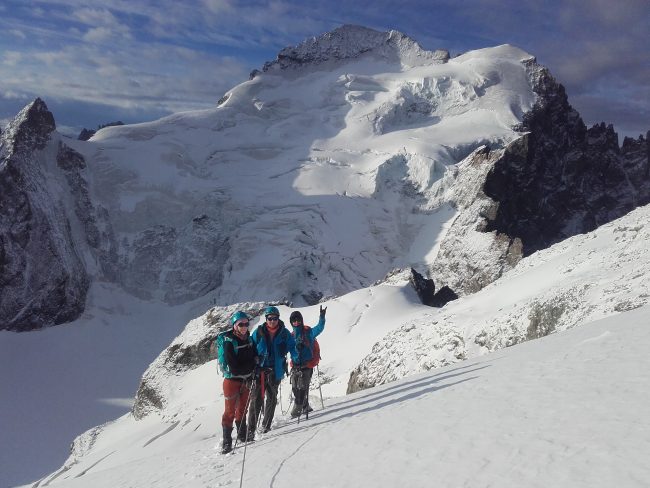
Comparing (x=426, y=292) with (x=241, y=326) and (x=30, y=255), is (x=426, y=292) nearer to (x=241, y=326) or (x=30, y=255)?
(x=241, y=326)

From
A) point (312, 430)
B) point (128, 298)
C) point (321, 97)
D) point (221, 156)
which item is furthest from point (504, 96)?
point (312, 430)

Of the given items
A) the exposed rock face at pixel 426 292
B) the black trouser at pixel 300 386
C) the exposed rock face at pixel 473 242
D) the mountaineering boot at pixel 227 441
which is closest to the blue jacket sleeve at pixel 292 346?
the black trouser at pixel 300 386

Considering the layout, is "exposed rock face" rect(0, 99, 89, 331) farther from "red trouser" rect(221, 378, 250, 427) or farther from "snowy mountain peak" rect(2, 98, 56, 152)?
"red trouser" rect(221, 378, 250, 427)

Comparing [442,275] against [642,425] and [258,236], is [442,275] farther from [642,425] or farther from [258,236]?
[642,425]

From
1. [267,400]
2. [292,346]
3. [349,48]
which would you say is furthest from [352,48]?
[267,400]

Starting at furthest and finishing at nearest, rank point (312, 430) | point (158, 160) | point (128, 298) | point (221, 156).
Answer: point (221, 156)
point (158, 160)
point (128, 298)
point (312, 430)

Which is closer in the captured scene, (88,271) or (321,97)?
(88,271)
